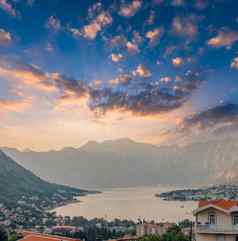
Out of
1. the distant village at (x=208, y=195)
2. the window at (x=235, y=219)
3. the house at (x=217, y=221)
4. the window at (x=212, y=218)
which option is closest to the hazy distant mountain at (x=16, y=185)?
the distant village at (x=208, y=195)

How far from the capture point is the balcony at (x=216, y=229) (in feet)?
40.0

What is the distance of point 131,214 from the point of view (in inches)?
4294

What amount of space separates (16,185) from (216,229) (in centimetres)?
14447

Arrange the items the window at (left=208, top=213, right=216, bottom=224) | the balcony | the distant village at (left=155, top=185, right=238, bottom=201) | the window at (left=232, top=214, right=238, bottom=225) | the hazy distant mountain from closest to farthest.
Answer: the balcony
the window at (left=232, top=214, right=238, bottom=225)
the window at (left=208, top=213, right=216, bottom=224)
the distant village at (left=155, top=185, right=238, bottom=201)
the hazy distant mountain

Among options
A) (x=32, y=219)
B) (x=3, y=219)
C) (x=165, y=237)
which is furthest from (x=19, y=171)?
(x=165, y=237)

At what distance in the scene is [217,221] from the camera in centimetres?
1254

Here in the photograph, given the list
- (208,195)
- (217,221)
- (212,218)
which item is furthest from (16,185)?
(217,221)

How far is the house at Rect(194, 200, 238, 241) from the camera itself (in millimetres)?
12219

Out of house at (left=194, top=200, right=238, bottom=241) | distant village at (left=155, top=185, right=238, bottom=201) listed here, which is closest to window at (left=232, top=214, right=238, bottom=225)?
house at (left=194, top=200, right=238, bottom=241)

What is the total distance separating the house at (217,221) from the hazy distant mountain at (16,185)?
4185 inches

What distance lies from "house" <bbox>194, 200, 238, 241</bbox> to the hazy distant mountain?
349 feet

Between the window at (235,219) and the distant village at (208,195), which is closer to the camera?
the window at (235,219)

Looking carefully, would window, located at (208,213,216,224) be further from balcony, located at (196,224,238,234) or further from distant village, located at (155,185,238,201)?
distant village, located at (155,185,238,201)

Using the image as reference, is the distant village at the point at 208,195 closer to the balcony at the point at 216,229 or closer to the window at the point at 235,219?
the balcony at the point at 216,229
